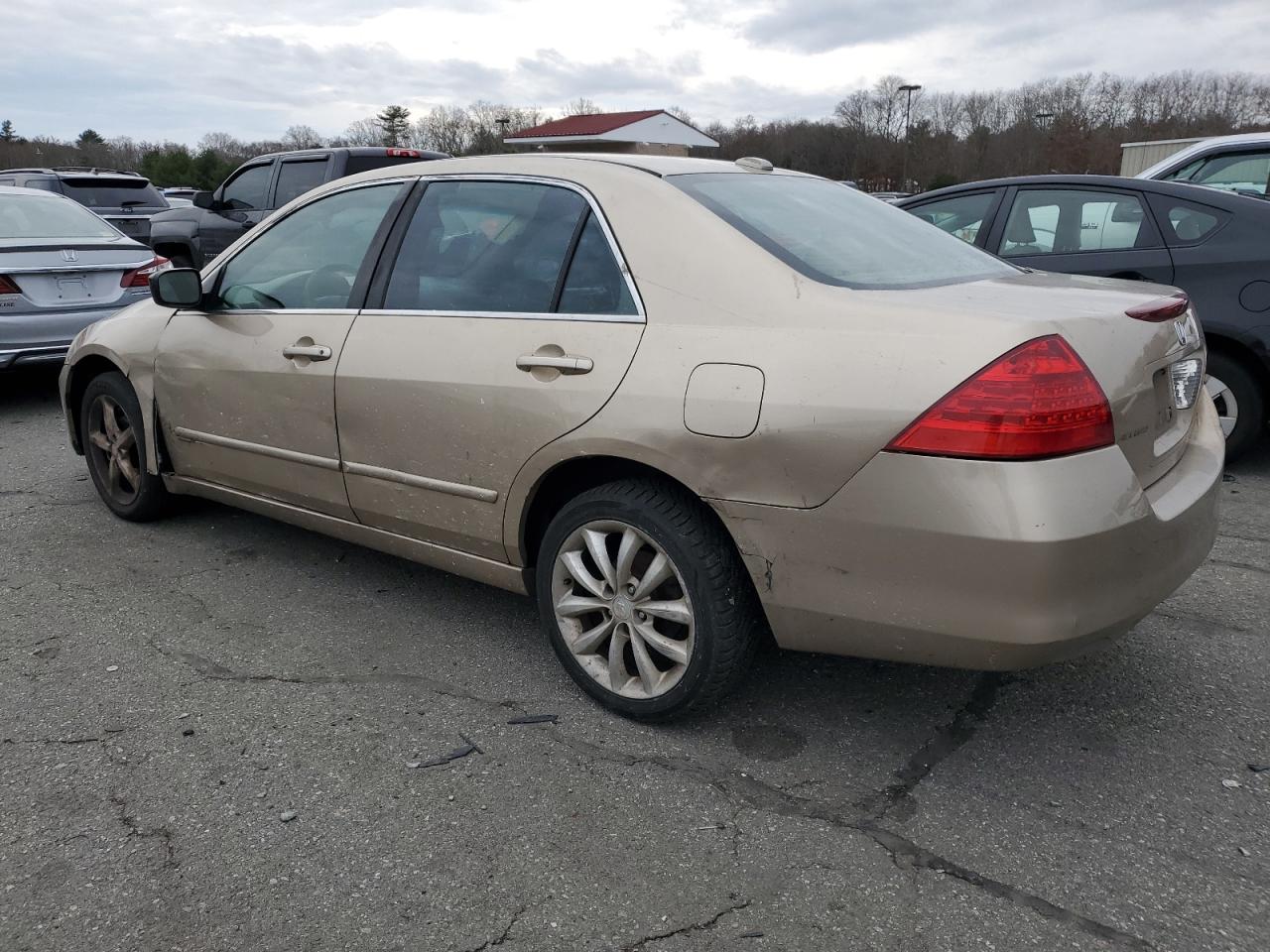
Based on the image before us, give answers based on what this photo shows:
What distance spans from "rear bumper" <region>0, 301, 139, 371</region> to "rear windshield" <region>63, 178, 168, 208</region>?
7.98m

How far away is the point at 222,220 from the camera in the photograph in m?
12.3

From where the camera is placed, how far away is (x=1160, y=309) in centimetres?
264

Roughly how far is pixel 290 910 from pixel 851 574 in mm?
1461

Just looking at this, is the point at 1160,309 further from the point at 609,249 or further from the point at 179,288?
the point at 179,288

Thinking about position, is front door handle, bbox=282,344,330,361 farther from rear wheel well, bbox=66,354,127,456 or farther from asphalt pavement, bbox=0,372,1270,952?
rear wheel well, bbox=66,354,127,456

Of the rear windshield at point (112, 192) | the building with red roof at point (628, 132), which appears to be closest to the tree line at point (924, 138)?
the building with red roof at point (628, 132)

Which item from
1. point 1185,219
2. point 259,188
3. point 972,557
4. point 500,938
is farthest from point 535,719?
point 259,188

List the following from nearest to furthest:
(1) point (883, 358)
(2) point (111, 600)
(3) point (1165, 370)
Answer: (1) point (883, 358)
(3) point (1165, 370)
(2) point (111, 600)

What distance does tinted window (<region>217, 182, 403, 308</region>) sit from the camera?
3.63 m

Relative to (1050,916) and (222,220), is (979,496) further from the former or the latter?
(222,220)

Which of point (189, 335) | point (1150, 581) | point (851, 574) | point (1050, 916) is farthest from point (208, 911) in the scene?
point (189, 335)

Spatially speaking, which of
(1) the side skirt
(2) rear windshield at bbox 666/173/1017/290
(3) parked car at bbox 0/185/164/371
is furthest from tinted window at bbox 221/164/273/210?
(2) rear windshield at bbox 666/173/1017/290

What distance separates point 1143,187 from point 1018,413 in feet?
13.8

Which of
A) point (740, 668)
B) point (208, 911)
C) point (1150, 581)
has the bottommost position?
point (208, 911)
